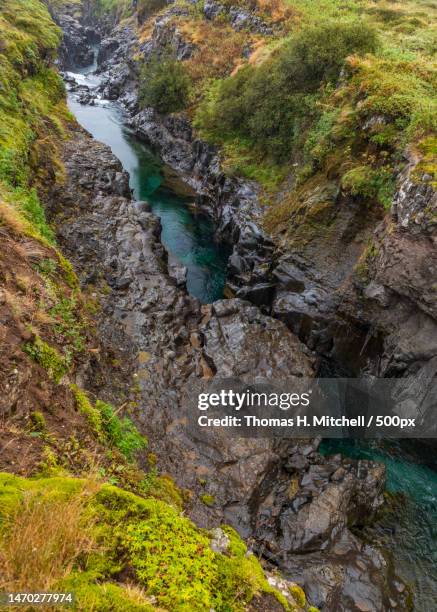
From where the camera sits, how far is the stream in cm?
1215

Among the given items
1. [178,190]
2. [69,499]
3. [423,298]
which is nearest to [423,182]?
[423,298]

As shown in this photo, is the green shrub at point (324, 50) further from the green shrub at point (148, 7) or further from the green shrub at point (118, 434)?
the green shrub at point (148, 7)

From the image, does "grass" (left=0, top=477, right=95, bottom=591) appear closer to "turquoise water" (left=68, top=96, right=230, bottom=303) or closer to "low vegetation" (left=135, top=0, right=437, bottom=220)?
"low vegetation" (left=135, top=0, right=437, bottom=220)

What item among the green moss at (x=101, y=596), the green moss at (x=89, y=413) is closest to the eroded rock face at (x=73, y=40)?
the green moss at (x=89, y=413)

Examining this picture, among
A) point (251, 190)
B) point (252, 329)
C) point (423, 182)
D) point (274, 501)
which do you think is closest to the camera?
point (274, 501)

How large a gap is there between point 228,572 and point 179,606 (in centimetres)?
84

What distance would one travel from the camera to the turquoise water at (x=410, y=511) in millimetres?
11617

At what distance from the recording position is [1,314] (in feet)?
24.4

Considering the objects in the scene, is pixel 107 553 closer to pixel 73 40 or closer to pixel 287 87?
pixel 287 87

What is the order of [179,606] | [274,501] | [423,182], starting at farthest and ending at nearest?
[423,182], [274,501], [179,606]

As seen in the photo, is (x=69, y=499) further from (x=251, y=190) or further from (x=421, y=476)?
(x=251, y=190)

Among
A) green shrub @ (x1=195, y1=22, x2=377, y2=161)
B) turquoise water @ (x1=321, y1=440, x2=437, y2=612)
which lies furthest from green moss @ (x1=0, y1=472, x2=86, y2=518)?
green shrub @ (x1=195, y1=22, x2=377, y2=161)

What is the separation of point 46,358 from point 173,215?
24019 mm

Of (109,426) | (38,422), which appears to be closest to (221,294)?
(109,426)
